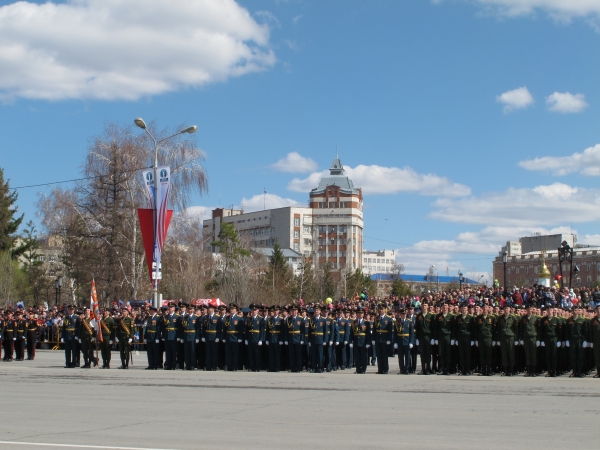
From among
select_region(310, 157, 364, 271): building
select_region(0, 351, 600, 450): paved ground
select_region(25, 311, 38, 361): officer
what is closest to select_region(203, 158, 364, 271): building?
select_region(310, 157, 364, 271): building

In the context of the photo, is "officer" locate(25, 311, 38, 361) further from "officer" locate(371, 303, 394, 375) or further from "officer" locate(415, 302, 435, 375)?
"officer" locate(415, 302, 435, 375)

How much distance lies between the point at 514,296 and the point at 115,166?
75.1 feet

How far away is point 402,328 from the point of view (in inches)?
832

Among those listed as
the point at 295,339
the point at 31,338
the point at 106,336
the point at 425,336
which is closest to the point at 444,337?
the point at 425,336

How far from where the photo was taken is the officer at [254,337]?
22234 mm

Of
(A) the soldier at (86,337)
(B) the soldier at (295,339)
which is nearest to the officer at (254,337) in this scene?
(B) the soldier at (295,339)

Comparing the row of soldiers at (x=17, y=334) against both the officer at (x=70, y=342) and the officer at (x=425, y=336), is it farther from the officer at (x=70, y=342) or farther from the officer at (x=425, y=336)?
the officer at (x=425, y=336)

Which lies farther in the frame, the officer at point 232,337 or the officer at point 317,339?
the officer at point 232,337

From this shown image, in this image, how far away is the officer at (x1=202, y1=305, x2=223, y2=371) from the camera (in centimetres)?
2264

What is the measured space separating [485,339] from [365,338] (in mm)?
3242

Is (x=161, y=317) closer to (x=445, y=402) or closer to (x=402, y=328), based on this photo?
(x=402, y=328)

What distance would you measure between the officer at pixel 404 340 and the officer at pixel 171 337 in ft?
21.1

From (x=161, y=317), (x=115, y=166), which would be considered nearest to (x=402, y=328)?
(x=161, y=317)

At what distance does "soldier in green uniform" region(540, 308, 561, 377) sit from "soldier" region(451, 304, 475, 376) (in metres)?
1.80
